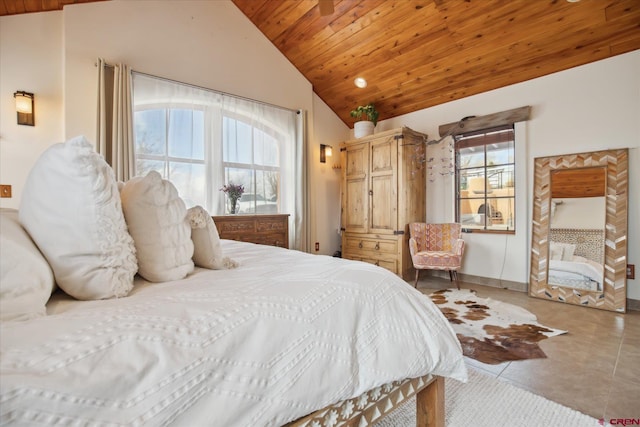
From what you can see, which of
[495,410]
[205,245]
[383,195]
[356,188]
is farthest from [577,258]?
[205,245]

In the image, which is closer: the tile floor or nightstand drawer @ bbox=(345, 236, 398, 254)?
the tile floor

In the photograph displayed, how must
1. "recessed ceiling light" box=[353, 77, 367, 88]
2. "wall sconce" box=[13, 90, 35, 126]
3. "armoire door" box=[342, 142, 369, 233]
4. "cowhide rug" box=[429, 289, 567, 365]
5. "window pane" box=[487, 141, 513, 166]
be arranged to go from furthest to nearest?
"armoire door" box=[342, 142, 369, 233] → "recessed ceiling light" box=[353, 77, 367, 88] → "window pane" box=[487, 141, 513, 166] → "wall sconce" box=[13, 90, 35, 126] → "cowhide rug" box=[429, 289, 567, 365]

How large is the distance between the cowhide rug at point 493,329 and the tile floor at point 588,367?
7 centimetres

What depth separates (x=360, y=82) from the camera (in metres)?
4.00

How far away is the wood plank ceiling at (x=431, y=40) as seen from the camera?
2.59m

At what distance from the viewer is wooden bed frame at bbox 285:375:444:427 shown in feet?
2.60

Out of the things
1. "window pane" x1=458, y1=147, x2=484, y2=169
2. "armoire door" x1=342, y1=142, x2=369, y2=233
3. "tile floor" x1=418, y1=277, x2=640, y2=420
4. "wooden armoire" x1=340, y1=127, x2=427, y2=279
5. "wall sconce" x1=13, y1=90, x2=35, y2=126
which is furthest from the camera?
"armoire door" x1=342, y1=142, x2=369, y2=233

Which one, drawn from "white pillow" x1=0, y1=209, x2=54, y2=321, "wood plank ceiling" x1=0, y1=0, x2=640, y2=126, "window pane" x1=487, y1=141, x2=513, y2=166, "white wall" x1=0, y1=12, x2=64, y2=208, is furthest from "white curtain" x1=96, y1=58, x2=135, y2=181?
"window pane" x1=487, y1=141, x2=513, y2=166

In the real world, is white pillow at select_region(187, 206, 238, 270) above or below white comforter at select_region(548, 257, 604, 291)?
above

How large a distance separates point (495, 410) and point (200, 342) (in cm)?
155

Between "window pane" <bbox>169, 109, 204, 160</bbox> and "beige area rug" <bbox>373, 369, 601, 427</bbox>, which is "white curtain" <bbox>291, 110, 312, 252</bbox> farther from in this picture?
"beige area rug" <bbox>373, 369, 601, 427</bbox>

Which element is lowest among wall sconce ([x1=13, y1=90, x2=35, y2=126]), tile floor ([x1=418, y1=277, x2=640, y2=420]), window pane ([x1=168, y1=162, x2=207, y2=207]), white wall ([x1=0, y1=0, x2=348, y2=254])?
tile floor ([x1=418, y1=277, x2=640, y2=420])

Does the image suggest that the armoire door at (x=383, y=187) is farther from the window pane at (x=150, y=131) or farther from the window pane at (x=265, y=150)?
the window pane at (x=150, y=131)

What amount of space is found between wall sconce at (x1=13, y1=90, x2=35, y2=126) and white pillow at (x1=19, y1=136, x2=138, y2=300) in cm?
257
